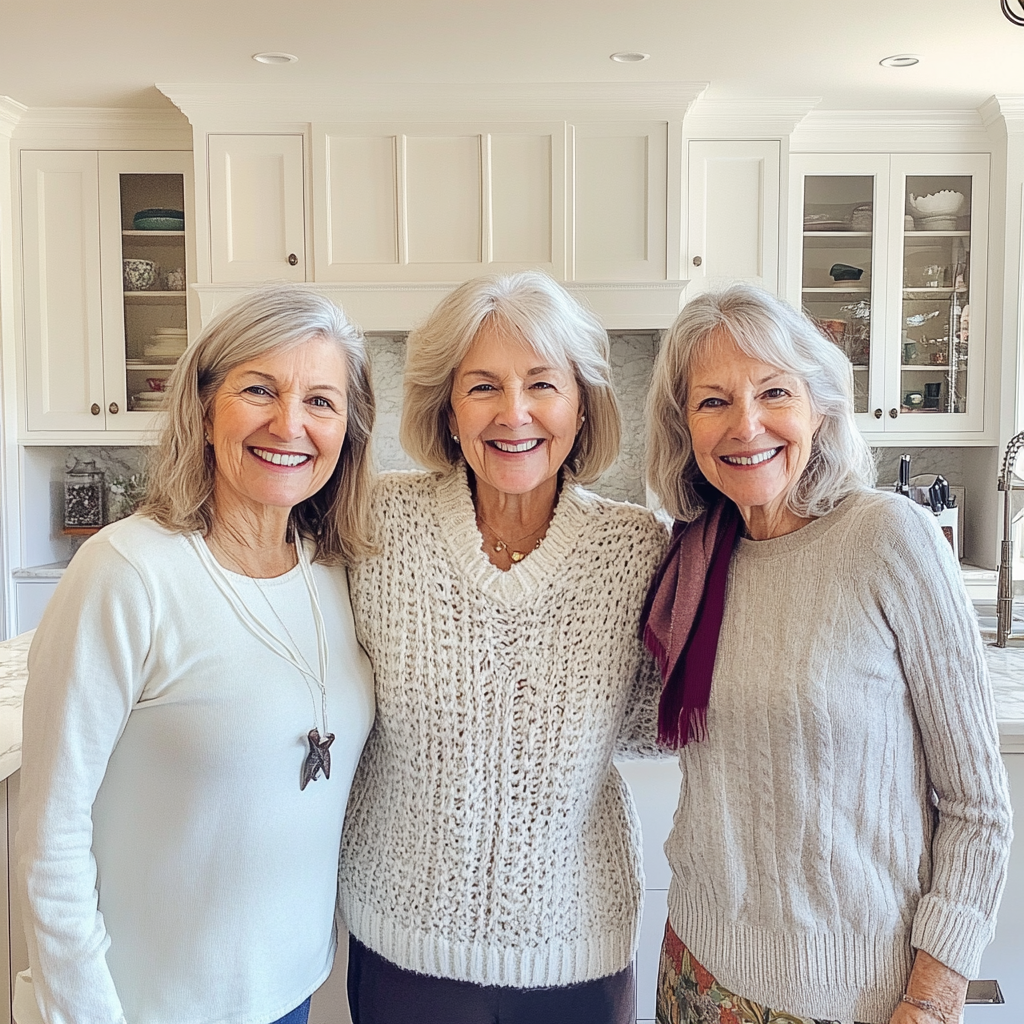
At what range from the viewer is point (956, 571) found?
0.98 meters

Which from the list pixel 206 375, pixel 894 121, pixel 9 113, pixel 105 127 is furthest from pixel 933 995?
pixel 9 113

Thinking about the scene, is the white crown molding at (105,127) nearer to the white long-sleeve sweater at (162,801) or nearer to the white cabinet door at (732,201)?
the white cabinet door at (732,201)

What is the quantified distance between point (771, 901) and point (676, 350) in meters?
0.62

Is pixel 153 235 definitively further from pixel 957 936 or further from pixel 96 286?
pixel 957 936

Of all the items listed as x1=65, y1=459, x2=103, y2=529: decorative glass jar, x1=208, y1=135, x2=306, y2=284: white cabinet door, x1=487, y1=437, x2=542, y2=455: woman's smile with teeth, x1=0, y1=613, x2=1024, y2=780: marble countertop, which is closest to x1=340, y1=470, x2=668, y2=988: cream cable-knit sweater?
x1=487, y1=437, x2=542, y2=455: woman's smile with teeth

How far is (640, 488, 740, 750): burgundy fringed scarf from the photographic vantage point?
3.45 ft

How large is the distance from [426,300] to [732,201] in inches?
47.8

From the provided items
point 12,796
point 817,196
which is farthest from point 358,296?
point 12,796

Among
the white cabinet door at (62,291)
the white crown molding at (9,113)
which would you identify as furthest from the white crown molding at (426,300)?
the white crown molding at (9,113)

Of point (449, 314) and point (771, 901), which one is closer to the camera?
point (771, 901)

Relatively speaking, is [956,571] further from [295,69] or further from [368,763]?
[295,69]

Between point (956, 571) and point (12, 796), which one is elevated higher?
point (956, 571)

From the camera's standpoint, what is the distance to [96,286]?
3648 mm

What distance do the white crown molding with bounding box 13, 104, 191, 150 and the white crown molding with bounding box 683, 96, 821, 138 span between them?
6.34ft
